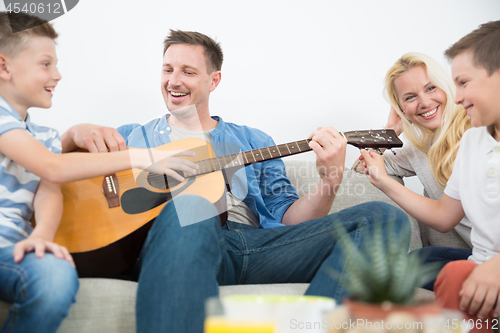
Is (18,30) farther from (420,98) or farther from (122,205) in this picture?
(420,98)

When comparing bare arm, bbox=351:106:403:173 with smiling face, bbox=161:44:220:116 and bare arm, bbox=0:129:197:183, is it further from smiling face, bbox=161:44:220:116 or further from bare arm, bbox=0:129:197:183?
bare arm, bbox=0:129:197:183

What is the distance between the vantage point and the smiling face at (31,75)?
1.06 metres

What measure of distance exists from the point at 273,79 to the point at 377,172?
0.95m

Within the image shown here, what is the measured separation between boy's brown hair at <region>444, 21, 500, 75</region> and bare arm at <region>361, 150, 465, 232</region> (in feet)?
1.48

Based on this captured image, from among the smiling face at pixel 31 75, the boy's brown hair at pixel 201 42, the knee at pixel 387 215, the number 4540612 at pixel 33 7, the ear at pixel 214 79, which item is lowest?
the knee at pixel 387 215

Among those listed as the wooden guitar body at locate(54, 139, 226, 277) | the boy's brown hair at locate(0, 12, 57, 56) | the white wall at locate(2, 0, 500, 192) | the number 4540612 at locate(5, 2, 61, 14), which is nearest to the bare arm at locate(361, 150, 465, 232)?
the wooden guitar body at locate(54, 139, 226, 277)

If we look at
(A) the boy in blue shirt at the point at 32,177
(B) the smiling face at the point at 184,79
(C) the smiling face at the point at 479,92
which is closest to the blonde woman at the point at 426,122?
(C) the smiling face at the point at 479,92

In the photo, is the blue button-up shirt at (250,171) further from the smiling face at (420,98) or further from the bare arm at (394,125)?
the smiling face at (420,98)

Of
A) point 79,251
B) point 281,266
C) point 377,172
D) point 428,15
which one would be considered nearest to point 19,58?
point 79,251

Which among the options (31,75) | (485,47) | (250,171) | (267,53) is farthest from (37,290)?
(267,53)

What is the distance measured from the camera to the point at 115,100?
2010mm

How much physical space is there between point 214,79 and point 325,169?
85 centimetres

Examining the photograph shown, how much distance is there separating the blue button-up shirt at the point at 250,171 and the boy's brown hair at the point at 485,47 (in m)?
0.81

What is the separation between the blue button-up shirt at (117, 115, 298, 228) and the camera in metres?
1.51
